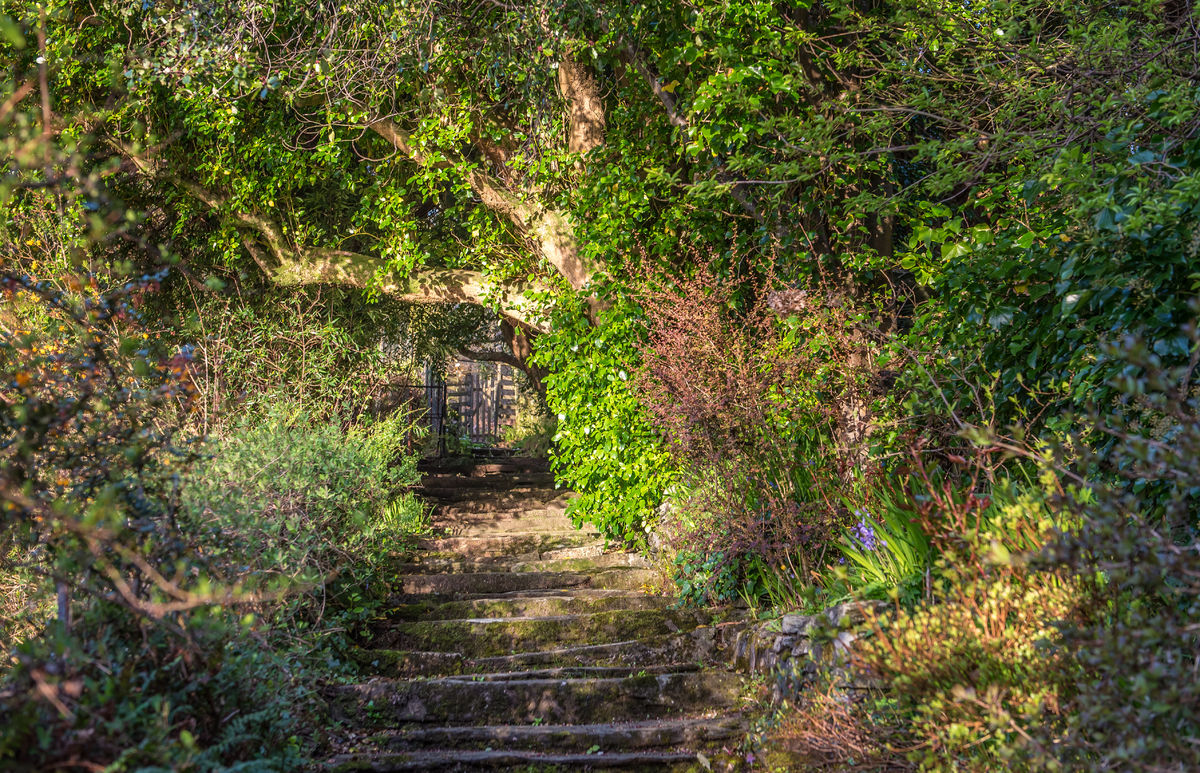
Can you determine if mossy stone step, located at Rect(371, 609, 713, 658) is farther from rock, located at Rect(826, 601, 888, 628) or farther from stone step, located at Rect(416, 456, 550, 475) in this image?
stone step, located at Rect(416, 456, 550, 475)

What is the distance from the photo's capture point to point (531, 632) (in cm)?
561

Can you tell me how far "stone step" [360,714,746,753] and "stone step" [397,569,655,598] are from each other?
7.16ft

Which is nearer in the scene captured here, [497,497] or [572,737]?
[572,737]

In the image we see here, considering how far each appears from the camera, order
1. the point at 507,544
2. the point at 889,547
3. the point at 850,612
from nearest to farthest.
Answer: the point at 850,612, the point at 889,547, the point at 507,544

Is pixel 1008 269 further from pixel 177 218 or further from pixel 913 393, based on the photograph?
pixel 177 218

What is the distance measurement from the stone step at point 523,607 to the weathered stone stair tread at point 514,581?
445 millimetres

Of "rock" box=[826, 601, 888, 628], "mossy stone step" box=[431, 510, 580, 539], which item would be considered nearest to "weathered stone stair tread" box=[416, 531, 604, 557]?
"mossy stone step" box=[431, 510, 580, 539]

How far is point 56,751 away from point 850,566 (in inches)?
150

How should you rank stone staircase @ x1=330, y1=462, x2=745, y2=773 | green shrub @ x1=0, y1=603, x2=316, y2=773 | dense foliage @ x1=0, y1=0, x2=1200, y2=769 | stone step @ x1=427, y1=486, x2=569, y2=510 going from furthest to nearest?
stone step @ x1=427, y1=486, x2=569, y2=510 < stone staircase @ x1=330, y1=462, x2=745, y2=773 < dense foliage @ x1=0, y1=0, x2=1200, y2=769 < green shrub @ x1=0, y1=603, x2=316, y2=773

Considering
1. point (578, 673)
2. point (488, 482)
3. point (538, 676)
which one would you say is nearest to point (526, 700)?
point (538, 676)

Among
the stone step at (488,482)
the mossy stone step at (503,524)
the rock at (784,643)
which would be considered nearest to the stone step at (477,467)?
the stone step at (488,482)

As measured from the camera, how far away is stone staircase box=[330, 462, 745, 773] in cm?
422

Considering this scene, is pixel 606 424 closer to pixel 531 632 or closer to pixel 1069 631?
pixel 531 632

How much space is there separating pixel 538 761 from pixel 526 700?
2.39ft
